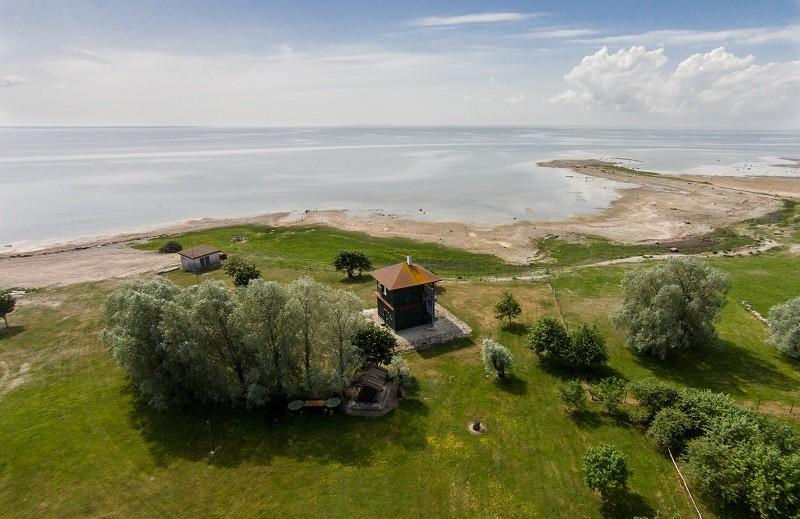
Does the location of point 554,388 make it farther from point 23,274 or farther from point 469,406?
point 23,274

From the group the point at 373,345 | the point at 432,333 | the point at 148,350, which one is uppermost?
the point at 148,350

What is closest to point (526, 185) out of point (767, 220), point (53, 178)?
point (767, 220)

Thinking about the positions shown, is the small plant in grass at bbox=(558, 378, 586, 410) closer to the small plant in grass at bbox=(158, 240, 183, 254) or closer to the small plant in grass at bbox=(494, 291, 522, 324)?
the small plant in grass at bbox=(494, 291, 522, 324)

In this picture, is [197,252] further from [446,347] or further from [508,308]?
[508,308]

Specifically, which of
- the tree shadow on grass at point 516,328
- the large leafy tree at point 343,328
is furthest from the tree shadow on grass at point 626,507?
the tree shadow on grass at point 516,328

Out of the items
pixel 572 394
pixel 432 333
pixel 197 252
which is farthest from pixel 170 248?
pixel 572 394
